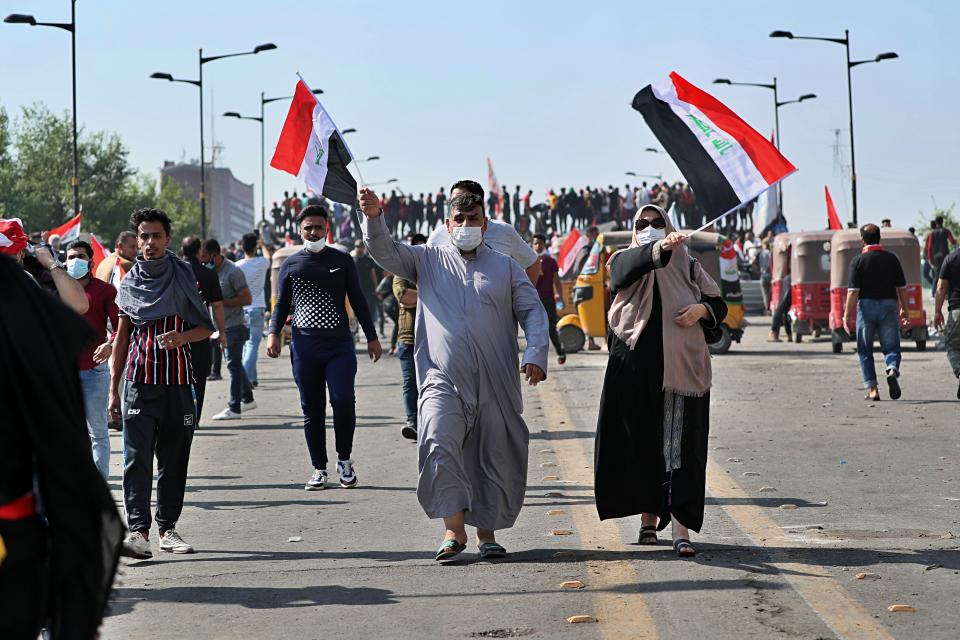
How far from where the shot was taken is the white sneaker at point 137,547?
775cm

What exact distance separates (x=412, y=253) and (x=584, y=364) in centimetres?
1566

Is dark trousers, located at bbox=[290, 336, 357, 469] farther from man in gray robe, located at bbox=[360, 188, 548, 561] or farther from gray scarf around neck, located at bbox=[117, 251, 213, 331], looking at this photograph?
man in gray robe, located at bbox=[360, 188, 548, 561]

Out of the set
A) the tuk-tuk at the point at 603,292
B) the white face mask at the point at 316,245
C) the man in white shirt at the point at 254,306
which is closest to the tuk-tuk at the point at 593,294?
the tuk-tuk at the point at 603,292

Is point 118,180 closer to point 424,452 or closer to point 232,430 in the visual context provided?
point 232,430

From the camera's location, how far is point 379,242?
7867 mm

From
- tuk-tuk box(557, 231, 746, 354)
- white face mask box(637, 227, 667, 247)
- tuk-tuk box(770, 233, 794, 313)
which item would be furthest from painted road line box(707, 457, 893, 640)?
tuk-tuk box(770, 233, 794, 313)

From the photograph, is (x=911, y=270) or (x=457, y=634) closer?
(x=457, y=634)

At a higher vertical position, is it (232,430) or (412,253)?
(412,253)

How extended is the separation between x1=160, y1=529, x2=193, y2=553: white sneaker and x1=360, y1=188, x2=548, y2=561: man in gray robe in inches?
52.5

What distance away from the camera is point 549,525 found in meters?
8.59

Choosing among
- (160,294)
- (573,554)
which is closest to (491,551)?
(573,554)

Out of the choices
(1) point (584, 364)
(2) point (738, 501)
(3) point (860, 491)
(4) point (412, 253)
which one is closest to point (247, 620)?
(4) point (412, 253)

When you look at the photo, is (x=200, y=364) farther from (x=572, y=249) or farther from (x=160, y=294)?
(x=572, y=249)

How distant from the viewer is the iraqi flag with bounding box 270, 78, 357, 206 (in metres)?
9.07
